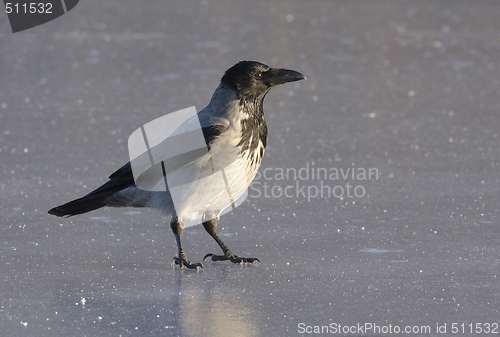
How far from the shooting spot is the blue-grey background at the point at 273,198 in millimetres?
3791

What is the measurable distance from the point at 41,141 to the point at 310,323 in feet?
14.7

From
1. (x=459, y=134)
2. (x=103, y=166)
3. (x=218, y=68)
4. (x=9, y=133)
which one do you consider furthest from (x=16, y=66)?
(x=459, y=134)

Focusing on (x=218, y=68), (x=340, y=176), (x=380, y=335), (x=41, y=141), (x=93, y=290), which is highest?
(x=218, y=68)

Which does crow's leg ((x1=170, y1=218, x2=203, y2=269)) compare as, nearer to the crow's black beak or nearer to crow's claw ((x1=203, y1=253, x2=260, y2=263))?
crow's claw ((x1=203, y1=253, x2=260, y2=263))

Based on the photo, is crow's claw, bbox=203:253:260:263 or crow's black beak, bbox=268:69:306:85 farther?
crow's black beak, bbox=268:69:306:85

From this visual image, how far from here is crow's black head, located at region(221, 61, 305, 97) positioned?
4.66 metres

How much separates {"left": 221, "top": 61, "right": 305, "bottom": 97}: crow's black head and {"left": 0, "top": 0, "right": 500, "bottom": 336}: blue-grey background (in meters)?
0.87

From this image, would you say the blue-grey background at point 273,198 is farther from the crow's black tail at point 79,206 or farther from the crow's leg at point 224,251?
the crow's black tail at point 79,206

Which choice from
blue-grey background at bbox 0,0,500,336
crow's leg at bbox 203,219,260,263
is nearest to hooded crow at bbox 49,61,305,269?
crow's leg at bbox 203,219,260,263

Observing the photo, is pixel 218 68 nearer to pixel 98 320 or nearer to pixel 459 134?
pixel 459 134

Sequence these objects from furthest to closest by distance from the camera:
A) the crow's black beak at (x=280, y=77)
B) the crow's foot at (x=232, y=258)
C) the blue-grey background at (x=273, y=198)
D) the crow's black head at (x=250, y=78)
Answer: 1. the crow's black beak at (x=280, y=77)
2. the crow's black head at (x=250, y=78)
3. the crow's foot at (x=232, y=258)
4. the blue-grey background at (x=273, y=198)

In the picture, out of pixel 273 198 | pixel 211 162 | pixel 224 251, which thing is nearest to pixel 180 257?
pixel 224 251

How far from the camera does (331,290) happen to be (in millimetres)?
4047

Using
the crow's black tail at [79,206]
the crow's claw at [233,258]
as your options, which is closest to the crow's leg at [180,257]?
the crow's claw at [233,258]
